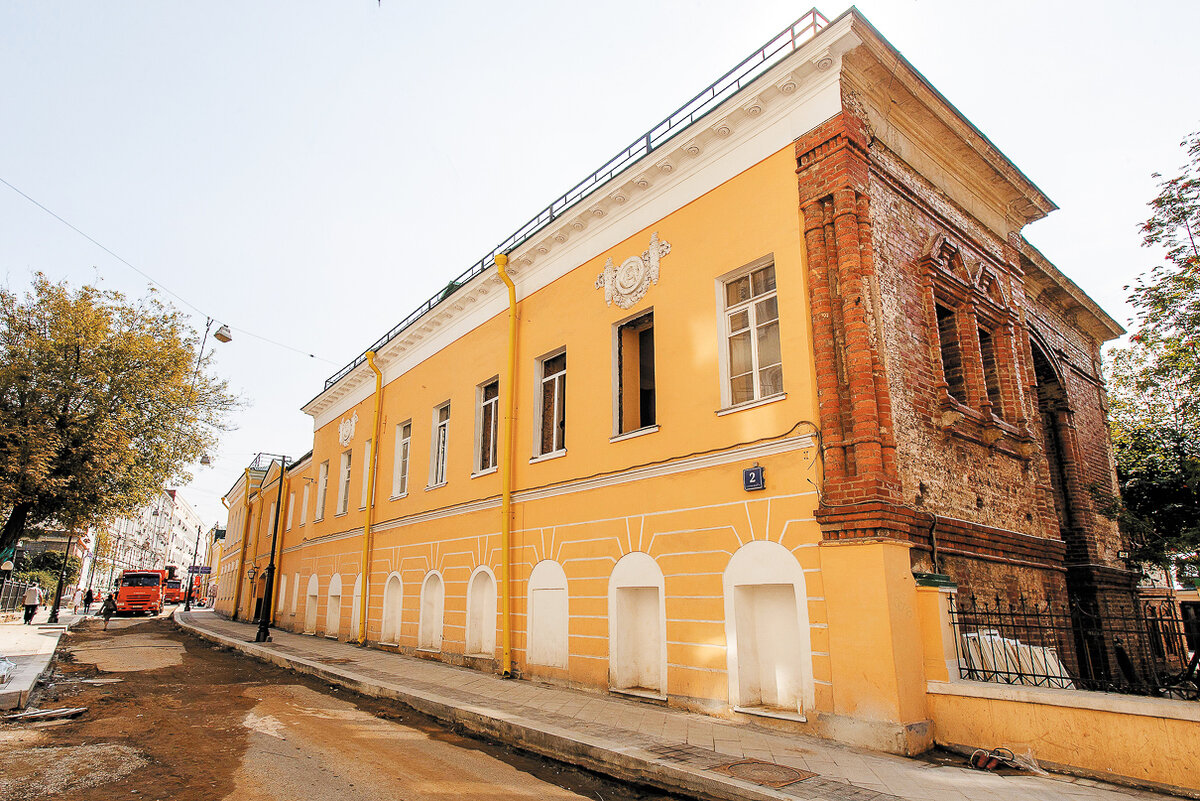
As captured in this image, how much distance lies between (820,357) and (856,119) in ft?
10.4

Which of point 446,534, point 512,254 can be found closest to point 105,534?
point 446,534

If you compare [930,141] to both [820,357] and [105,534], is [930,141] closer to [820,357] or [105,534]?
[820,357]

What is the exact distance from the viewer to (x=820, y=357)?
7684mm

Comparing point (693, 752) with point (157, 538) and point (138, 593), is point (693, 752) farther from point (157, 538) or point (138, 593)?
point (157, 538)

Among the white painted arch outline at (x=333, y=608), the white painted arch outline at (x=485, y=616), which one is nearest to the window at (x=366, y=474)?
the white painted arch outline at (x=333, y=608)

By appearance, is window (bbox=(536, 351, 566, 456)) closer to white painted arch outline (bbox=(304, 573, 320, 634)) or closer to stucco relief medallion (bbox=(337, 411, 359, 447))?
stucco relief medallion (bbox=(337, 411, 359, 447))

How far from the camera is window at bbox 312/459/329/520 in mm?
22125

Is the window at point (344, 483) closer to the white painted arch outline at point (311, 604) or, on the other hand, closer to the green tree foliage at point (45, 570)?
the white painted arch outline at point (311, 604)

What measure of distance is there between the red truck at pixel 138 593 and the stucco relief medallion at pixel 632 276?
37.3 meters

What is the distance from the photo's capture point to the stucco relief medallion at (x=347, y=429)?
67.3 feet

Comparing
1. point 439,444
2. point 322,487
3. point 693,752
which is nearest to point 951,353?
point 693,752

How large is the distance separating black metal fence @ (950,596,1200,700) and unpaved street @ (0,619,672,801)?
12.3 ft

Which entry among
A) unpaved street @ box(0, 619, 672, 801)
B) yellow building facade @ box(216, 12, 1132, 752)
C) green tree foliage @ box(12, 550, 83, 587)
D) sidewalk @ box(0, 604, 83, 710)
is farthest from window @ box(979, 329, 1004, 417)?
green tree foliage @ box(12, 550, 83, 587)

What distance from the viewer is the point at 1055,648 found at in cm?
868
